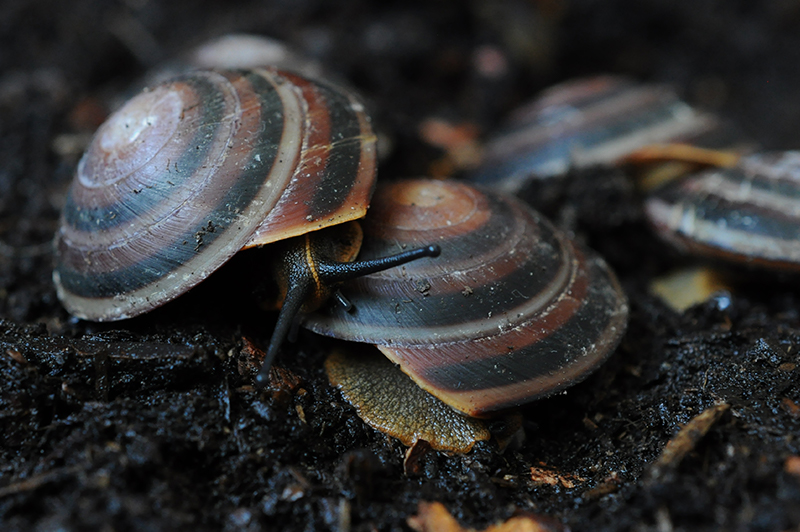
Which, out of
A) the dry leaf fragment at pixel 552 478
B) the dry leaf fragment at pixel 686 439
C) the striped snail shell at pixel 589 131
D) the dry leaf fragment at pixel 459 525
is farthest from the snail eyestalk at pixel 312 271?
the striped snail shell at pixel 589 131

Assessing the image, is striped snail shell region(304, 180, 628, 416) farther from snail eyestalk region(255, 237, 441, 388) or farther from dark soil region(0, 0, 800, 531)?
dark soil region(0, 0, 800, 531)

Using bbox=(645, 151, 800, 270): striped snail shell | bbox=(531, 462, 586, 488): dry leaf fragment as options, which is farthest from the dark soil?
bbox=(645, 151, 800, 270): striped snail shell

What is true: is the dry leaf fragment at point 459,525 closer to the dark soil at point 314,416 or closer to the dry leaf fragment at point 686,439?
the dark soil at point 314,416

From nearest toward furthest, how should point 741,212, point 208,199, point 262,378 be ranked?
point 262,378
point 208,199
point 741,212

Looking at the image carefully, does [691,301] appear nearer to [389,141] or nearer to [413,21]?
[389,141]

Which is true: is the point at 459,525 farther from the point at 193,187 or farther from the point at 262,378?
the point at 193,187

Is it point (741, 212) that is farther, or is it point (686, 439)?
point (741, 212)

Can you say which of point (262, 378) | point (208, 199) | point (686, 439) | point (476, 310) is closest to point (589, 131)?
point (476, 310)

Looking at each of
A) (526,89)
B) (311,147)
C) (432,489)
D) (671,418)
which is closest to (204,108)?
(311,147)
